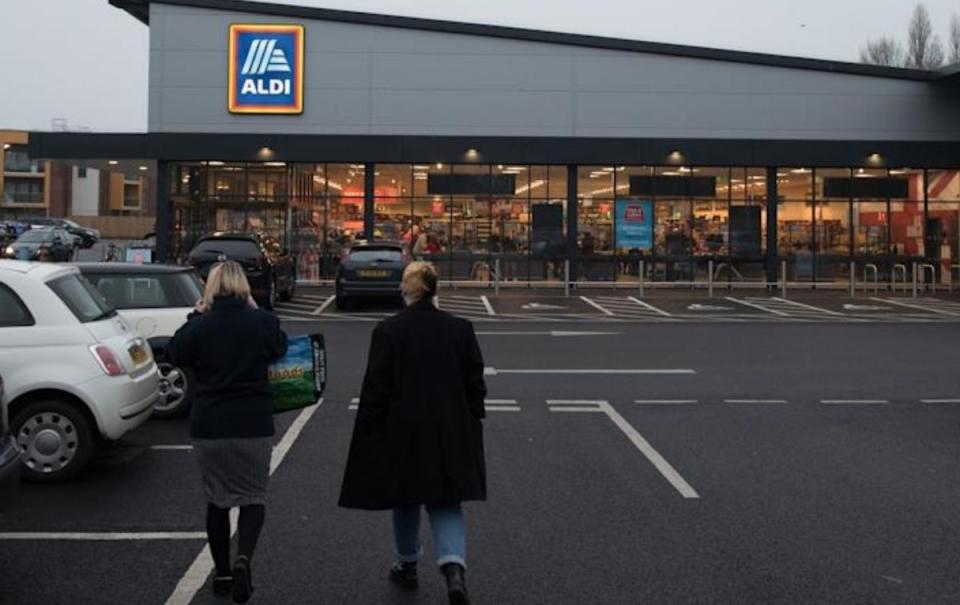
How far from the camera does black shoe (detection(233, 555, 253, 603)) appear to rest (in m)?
4.50

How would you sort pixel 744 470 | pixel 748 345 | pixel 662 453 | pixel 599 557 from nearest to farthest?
pixel 599 557, pixel 744 470, pixel 662 453, pixel 748 345

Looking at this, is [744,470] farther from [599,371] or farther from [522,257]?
[522,257]

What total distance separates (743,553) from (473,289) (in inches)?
959

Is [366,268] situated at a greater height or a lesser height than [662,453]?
greater

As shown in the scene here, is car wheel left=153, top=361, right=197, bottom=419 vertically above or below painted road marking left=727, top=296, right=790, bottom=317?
below

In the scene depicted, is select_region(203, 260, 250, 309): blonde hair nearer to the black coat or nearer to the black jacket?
the black jacket

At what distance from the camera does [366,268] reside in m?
21.5

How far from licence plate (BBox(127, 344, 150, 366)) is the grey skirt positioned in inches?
112

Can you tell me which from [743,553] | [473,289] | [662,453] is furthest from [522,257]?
[743,553]

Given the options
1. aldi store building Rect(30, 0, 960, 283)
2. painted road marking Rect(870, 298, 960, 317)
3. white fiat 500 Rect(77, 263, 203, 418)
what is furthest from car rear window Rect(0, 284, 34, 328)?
aldi store building Rect(30, 0, 960, 283)

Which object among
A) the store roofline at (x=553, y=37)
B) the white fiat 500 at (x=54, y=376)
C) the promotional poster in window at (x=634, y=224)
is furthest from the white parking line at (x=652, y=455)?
the store roofline at (x=553, y=37)

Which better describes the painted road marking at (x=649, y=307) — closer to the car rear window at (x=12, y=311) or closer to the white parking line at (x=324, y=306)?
the white parking line at (x=324, y=306)

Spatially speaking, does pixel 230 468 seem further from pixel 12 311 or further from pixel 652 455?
pixel 652 455

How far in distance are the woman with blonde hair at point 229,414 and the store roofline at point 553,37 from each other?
26853mm
